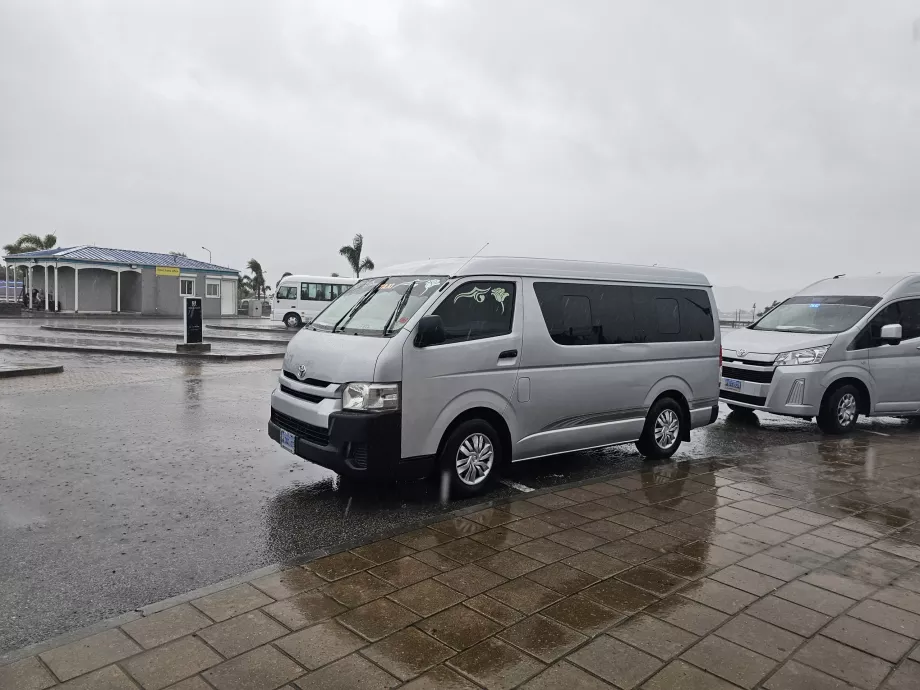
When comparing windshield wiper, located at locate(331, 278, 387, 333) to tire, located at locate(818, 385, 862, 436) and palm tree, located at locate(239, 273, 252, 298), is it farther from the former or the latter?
palm tree, located at locate(239, 273, 252, 298)

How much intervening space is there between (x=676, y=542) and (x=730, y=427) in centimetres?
573

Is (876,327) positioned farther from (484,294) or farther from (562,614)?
(562,614)

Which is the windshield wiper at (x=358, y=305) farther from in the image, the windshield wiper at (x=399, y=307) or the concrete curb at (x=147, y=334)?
the concrete curb at (x=147, y=334)

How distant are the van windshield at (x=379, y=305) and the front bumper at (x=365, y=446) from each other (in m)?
0.79

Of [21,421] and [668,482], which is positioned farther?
[21,421]

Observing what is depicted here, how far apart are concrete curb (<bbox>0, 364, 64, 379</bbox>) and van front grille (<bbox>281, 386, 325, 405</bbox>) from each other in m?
9.24

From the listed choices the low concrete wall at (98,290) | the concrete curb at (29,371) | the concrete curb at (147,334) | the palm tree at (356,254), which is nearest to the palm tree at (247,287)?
the palm tree at (356,254)

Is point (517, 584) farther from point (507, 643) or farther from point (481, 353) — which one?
point (481, 353)

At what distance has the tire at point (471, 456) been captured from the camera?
5695 mm

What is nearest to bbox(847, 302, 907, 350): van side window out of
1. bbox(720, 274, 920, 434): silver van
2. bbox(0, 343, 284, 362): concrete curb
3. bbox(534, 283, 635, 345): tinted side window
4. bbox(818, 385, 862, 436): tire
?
bbox(720, 274, 920, 434): silver van

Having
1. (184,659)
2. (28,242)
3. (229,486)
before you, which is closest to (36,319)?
(28,242)

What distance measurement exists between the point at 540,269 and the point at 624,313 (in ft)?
Result: 4.04

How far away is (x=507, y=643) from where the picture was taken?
3.40 metres

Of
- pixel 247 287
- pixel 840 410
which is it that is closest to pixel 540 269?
pixel 840 410
